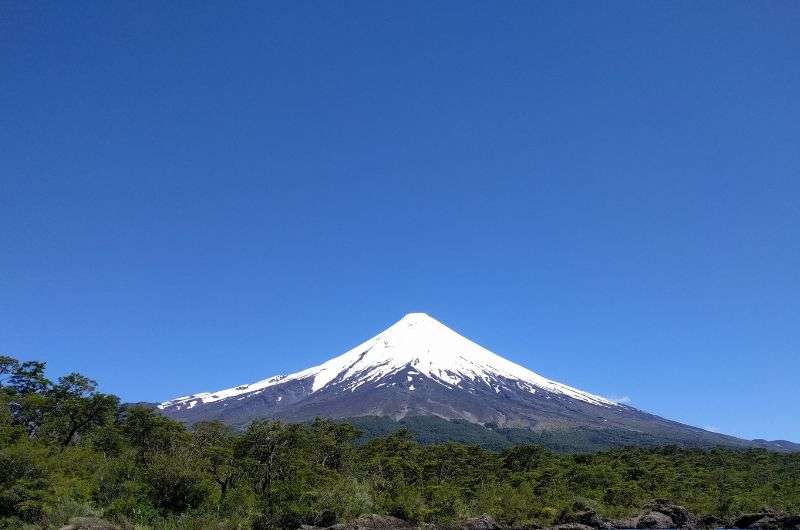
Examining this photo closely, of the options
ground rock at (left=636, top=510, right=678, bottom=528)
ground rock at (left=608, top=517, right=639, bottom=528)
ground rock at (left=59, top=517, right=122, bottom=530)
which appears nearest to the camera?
ground rock at (left=59, top=517, right=122, bottom=530)

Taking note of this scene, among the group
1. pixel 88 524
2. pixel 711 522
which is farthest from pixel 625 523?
pixel 88 524

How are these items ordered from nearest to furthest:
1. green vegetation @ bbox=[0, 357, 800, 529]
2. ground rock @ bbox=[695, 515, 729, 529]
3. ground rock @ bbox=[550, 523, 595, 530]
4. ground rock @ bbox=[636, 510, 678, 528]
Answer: green vegetation @ bbox=[0, 357, 800, 529] → ground rock @ bbox=[550, 523, 595, 530] → ground rock @ bbox=[636, 510, 678, 528] → ground rock @ bbox=[695, 515, 729, 529]

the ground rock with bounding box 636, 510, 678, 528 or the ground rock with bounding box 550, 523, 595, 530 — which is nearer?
the ground rock with bounding box 550, 523, 595, 530

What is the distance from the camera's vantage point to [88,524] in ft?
107

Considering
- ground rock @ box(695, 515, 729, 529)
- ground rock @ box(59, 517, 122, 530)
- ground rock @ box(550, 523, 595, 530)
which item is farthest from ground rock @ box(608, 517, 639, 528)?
ground rock @ box(59, 517, 122, 530)

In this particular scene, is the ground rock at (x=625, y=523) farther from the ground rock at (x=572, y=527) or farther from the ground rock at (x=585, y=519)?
the ground rock at (x=572, y=527)

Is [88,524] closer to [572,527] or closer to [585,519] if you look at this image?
[572,527]

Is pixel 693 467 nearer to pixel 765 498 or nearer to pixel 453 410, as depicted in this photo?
pixel 765 498

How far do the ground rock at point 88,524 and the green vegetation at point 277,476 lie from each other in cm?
106

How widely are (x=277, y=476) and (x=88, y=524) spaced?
18.7m

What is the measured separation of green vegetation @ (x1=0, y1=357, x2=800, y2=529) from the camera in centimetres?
3741

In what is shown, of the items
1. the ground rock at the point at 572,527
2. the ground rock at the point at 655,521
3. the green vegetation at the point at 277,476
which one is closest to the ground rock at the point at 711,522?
the green vegetation at the point at 277,476

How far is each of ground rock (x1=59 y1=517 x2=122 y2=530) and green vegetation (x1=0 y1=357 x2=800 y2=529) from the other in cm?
106

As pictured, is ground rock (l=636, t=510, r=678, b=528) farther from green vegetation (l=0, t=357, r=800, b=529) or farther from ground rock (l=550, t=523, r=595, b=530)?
ground rock (l=550, t=523, r=595, b=530)
